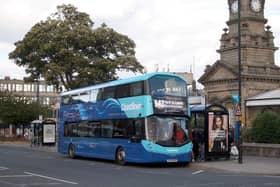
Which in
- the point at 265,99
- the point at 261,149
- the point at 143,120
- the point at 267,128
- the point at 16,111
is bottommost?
the point at 261,149

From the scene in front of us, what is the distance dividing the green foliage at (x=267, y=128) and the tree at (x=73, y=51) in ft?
38.4

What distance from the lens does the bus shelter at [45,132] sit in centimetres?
4712

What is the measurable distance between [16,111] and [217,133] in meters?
37.9

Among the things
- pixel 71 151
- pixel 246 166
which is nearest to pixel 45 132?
pixel 71 151

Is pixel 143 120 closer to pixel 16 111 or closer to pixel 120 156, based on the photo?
pixel 120 156

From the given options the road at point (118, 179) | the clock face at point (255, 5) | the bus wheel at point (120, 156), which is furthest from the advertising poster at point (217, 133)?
the clock face at point (255, 5)

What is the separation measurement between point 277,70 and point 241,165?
32.4 meters

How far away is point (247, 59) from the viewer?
52.7 meters

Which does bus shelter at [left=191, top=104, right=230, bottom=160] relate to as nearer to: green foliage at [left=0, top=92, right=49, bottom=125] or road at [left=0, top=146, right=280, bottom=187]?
road at [left=0, top=146, right=280, bottom=187]

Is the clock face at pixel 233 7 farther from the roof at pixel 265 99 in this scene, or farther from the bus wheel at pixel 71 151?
the bus wheel at pixel 71 151

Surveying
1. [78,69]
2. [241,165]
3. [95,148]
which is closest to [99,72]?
[78,69]

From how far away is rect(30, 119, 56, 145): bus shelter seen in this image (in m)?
47.1

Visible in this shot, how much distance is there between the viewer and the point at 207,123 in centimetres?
2636

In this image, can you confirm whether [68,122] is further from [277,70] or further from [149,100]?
[277,70]
